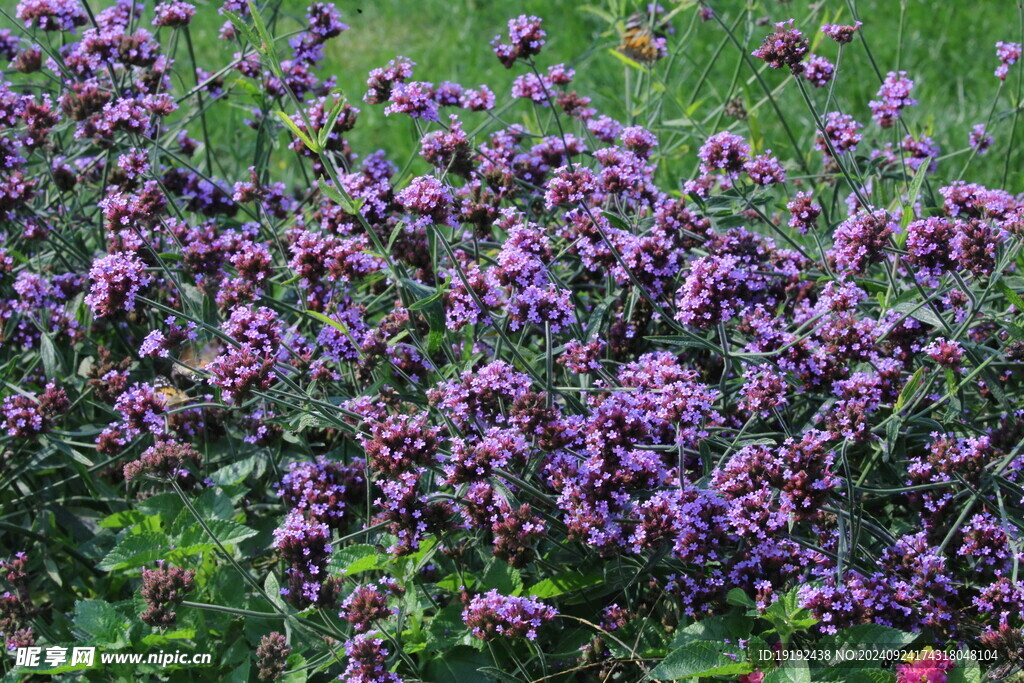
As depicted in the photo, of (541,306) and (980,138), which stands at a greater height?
(980,138)

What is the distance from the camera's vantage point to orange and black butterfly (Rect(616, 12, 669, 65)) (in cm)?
423

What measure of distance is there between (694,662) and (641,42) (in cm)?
259

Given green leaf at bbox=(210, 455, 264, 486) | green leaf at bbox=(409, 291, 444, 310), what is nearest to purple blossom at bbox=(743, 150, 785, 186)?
green leaf at bbox=(409, 291, 444, 310)

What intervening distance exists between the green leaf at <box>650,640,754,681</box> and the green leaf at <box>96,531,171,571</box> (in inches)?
58.1

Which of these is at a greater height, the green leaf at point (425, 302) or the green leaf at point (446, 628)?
the green leaf at point (425, 302)

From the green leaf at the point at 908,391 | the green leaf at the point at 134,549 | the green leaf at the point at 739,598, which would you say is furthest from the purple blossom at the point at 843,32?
the green leaf at the point at 134,549

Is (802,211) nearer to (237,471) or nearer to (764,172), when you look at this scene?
(764,172)

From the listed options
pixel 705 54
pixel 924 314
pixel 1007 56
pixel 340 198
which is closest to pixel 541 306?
pixel 340 198

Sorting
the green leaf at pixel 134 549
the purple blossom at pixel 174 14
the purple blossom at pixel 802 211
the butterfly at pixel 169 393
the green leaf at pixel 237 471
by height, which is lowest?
the green leaf at pixel 134 549

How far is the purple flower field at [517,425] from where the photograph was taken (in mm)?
2656

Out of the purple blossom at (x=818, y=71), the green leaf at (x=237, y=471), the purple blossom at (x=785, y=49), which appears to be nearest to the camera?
the purple blossom at (x=785, y=49)

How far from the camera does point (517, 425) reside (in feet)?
8.73

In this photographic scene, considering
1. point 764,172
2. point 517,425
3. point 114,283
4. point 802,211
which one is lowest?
point 517,425

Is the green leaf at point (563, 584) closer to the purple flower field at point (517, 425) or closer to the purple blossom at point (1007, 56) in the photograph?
the purple flower field at point (517, 425)
